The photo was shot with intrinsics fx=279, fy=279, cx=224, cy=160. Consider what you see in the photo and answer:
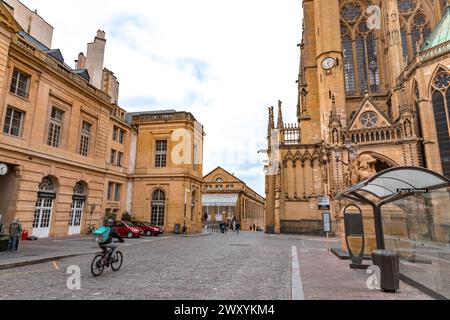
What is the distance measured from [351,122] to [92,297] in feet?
111

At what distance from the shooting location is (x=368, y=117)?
33.5 metres

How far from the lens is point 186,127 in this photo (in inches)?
1296

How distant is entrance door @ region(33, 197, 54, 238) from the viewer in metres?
19.6

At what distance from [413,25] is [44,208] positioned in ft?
154

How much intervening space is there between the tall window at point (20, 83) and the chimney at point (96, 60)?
9.03 m

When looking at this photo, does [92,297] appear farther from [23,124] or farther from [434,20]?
[434,20]

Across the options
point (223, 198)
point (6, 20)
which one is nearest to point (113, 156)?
point (6, 20)

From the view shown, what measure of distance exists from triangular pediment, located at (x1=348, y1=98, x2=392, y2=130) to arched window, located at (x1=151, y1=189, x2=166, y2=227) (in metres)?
23.5

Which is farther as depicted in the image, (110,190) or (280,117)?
(280,117)

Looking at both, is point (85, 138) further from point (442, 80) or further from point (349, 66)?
point (442, 80)

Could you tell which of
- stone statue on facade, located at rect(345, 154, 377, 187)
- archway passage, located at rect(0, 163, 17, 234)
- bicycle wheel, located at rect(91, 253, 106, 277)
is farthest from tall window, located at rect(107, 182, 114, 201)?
stone statue on facade, located at rect(345, 154, 377, 187)

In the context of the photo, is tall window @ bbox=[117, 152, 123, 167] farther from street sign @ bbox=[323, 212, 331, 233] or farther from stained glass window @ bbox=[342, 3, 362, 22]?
stained glass window @ bbox=[342, 3, 362, 22]

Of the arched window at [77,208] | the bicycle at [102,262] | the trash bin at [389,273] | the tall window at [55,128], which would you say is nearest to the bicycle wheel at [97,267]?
the bicycle at [102,262]
